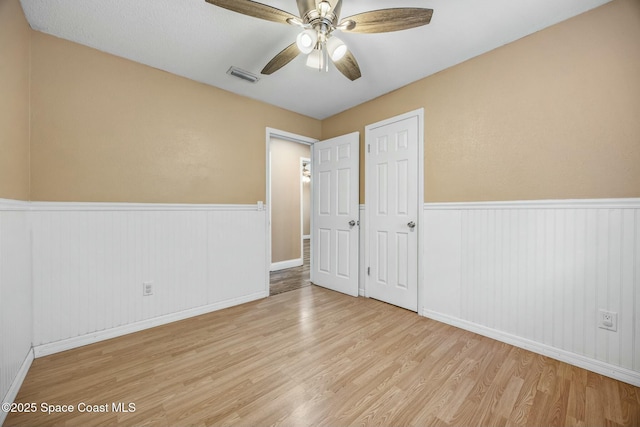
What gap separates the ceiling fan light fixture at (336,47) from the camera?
5.55 feet

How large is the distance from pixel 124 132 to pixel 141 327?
69.5 inches

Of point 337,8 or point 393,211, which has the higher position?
point 337,8

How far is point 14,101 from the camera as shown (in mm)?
1617

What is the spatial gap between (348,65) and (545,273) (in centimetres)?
217

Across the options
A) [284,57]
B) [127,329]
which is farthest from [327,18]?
[127,329]

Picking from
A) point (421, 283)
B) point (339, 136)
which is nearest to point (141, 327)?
point (421, 283)

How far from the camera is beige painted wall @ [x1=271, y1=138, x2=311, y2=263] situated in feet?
15.6

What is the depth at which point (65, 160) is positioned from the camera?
2.02 m

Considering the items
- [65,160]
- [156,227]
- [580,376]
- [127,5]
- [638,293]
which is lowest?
[580,376]

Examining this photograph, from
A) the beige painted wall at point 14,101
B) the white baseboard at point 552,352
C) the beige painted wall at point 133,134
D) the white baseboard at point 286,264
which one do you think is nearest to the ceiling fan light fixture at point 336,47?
the beige painted wall at point 133,134

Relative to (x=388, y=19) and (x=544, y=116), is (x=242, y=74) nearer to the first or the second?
(x=388, y=19)

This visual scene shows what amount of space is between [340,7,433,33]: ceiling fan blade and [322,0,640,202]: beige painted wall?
108cm

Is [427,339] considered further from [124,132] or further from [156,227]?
[124,132]

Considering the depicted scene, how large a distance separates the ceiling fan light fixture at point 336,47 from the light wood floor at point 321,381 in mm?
2149
